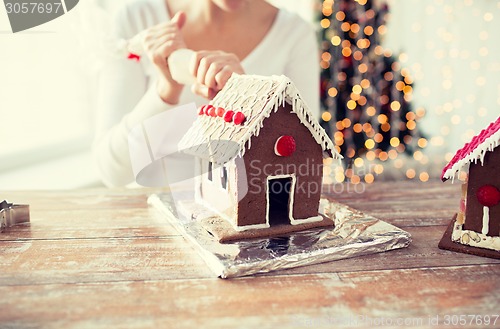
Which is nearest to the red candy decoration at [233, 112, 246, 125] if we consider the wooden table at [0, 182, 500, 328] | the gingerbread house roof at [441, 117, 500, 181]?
the wooden table at [0, 182, 500, 328]

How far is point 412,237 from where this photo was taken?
1170 mm

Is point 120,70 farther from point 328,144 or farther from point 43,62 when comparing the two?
point 328,144

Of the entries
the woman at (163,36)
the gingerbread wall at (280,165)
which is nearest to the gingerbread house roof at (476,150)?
the gingerbread wall at (280,165)

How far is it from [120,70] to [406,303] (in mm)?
1683

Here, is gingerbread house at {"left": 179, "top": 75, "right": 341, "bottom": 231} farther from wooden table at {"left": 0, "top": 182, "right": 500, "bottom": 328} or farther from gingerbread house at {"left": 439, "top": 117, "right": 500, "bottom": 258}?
gingerbread house at {"left": 439, "top": 117, "right": 500, "bottom": 258}

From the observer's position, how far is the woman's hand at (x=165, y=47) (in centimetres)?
199

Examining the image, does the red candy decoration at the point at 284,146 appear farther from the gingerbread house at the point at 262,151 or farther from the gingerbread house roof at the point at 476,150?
the gingerbread house roof at the point at 476,150

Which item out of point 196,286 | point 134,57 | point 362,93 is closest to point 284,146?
point 196,286

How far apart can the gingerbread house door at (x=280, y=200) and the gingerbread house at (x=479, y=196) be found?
33 cm

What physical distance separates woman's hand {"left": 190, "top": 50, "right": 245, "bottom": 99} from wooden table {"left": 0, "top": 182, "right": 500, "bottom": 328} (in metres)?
0.62

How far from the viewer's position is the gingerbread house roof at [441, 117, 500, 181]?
980 millimetres

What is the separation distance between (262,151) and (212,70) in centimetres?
66

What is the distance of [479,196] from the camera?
1.03m

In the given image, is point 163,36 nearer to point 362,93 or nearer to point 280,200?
point 280,200
